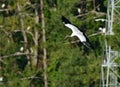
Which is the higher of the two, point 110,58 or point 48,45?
point 110,58

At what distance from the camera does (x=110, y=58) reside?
13219 millimetres

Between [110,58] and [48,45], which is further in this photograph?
[48,45]

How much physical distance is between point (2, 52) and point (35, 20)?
3.88ft

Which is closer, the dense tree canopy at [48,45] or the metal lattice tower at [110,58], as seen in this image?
the metal lattice tower at [110,58]

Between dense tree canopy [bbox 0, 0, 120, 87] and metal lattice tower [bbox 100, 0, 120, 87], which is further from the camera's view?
dense tree canopy [bbox 0, 0, 120, 87]

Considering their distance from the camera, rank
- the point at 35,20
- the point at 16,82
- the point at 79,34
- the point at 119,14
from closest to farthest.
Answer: the point at 79,34 → the point at 119,14 → the point at 16,82 → the point at 35,20

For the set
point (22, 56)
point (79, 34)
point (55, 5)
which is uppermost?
point (79, 34)

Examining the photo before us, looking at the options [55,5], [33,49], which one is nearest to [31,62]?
[33,49]

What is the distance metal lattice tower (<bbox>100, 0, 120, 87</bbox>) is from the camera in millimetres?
13172

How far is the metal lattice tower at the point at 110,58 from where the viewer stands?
1317 centimetres

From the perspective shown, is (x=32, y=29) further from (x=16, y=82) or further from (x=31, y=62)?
(x=16, y=82)

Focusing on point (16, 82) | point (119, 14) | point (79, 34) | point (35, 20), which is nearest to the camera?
point (79, 34)

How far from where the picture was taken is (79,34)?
1031 cm

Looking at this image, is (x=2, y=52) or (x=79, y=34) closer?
(x=79, y=34)
